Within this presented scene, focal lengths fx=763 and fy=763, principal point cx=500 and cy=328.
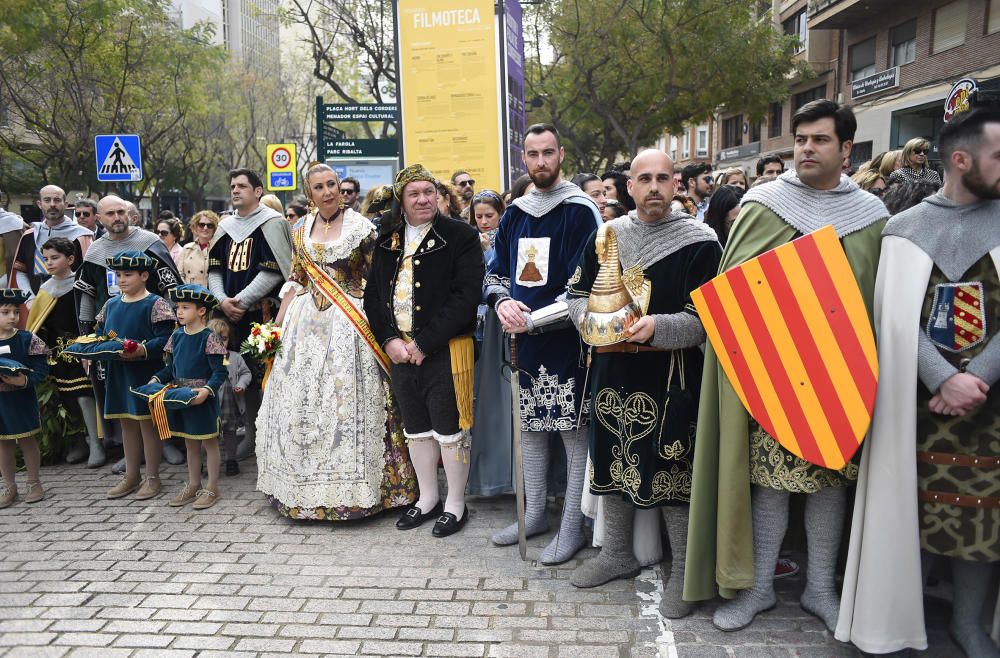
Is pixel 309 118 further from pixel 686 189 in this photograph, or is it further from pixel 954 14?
pixel 686 189

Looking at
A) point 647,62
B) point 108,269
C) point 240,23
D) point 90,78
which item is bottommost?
point 108,269

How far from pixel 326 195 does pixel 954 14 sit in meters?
20.2

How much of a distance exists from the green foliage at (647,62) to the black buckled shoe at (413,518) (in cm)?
1592

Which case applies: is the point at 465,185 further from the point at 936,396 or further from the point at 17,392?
the point at 936,396

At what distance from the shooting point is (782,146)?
30375 millimetres

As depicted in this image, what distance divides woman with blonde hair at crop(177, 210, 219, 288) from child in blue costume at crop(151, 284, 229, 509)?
1.47 meters

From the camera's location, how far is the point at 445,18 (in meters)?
7.96

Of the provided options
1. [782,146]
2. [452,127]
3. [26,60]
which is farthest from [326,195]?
[782,146]

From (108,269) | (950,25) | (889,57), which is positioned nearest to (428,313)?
(108,269)

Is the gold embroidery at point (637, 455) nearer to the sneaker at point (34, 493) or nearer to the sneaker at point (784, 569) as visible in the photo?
the sneaker at point (784, 569)

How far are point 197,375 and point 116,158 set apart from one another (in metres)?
6.10

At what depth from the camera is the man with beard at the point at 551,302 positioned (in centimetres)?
408

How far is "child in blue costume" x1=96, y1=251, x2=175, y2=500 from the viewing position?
5238 millimetres

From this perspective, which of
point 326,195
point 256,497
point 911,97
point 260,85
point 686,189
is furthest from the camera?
point 260,85
